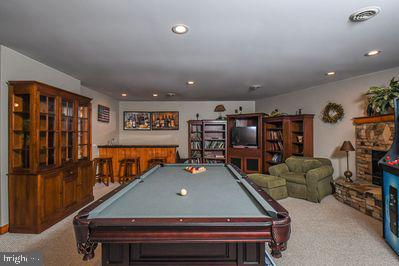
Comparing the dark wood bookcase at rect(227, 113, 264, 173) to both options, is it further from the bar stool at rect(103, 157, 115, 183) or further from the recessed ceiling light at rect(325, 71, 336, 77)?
the bar stool at rect(103, 157, 115, 183)

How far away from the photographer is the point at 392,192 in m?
2.39

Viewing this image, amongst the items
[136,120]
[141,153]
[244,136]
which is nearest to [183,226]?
[141,153]

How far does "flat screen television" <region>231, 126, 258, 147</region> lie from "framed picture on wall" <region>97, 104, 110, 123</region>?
12.5ft

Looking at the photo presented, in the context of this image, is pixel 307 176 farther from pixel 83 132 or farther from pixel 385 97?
pixel 83 132

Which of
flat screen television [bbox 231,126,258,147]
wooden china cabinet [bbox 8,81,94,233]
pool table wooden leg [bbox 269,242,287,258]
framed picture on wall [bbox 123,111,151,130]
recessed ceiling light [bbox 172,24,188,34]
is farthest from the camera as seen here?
framed picture on wall [bbox 123,111,151,130]

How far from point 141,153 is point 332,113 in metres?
4.82

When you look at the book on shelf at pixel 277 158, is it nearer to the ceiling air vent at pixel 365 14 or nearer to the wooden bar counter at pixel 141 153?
the wooden bar counter at pixel 141 153

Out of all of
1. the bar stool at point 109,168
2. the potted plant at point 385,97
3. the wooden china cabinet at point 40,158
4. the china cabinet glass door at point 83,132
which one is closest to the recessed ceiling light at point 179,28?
the wooden china cabinet at point 40,158

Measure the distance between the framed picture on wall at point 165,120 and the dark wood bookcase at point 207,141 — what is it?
2.19ft

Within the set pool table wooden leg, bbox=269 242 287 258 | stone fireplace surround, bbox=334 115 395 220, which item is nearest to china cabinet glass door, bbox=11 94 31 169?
pool table wooden leg, bbox=269 242 287 258

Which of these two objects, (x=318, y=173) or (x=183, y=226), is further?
(x=318, y=173)

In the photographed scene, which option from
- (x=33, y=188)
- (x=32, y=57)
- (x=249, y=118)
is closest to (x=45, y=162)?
(x=33, y=188)

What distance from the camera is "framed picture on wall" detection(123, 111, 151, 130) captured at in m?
7.20

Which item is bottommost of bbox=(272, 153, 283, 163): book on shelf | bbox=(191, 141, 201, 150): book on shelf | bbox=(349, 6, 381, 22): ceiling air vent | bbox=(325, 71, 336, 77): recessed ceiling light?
bbox=(272, 153, 283, 163): book on shelf
